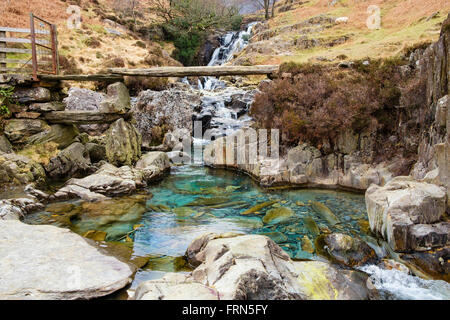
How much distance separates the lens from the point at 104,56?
103 feet

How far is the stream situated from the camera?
5535 mm

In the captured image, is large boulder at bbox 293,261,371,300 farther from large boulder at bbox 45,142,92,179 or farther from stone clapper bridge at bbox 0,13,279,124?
stone clapper bridge at bbox 0,13,279,124

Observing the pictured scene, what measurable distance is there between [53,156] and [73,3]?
1452 inches

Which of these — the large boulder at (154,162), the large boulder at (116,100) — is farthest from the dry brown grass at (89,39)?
the large boulder at (154,162)

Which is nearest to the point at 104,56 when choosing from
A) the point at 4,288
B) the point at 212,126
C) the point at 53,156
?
the point at 212,126

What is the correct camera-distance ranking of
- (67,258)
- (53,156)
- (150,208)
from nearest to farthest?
(67,258)
(150,208)
(53,156)

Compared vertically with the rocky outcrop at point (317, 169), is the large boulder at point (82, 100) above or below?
above

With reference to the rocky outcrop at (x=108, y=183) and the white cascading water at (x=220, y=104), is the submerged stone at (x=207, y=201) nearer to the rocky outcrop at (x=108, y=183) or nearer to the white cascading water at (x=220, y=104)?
the rocky outcrop at (x=108, y=183)

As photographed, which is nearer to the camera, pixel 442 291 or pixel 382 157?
pixel 442 291

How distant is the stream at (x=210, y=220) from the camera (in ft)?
18.2

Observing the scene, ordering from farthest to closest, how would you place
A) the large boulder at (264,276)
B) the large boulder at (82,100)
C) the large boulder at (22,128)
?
1. the large boulder at (82,100)
2. the large boulder at (22,128)
3. the large boulder at (264,276)

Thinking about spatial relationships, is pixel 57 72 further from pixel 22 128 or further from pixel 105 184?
pixel 105 184

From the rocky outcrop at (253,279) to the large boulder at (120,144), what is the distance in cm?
854
